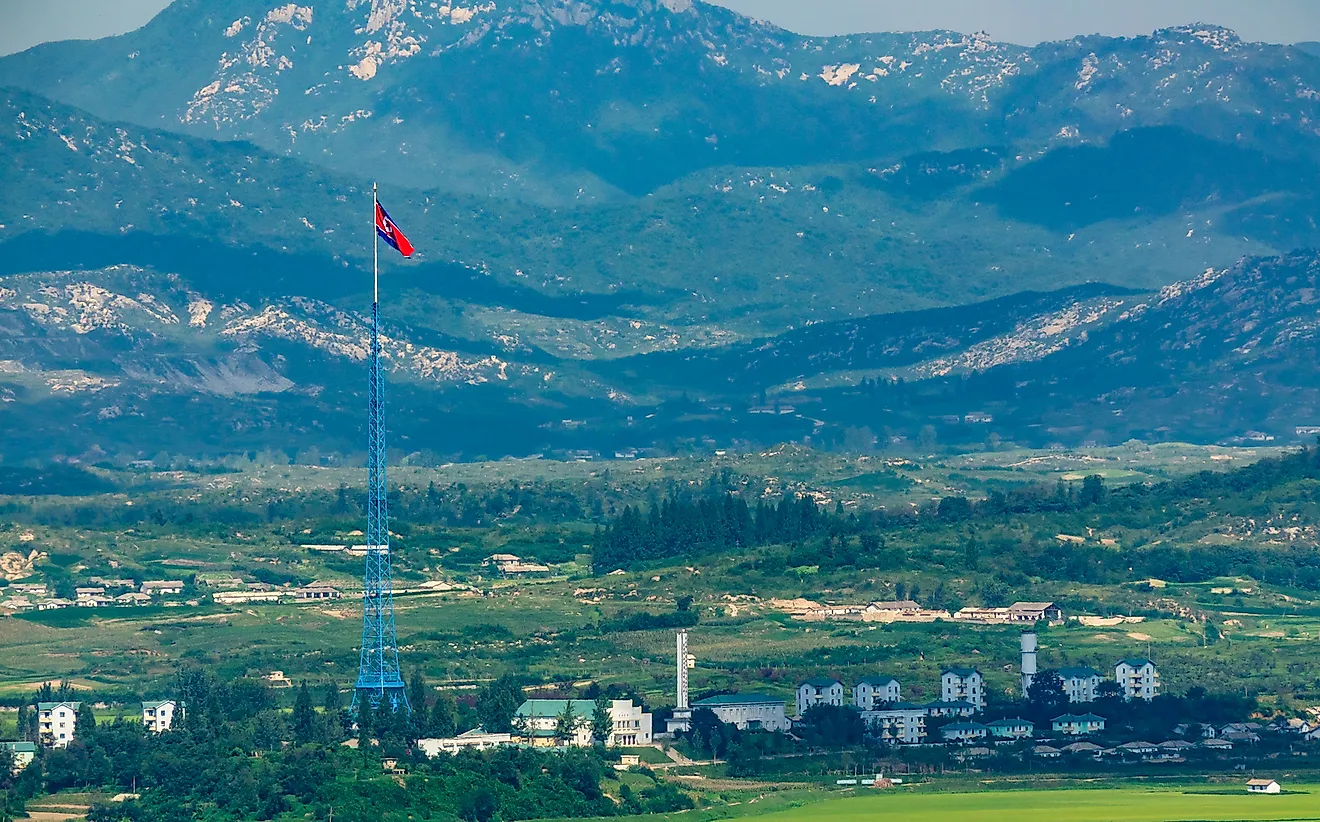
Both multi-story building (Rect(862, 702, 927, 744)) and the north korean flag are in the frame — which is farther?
multi-story building (Rect(862, 702, 927, 744))

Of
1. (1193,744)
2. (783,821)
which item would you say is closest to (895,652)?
(1193,744)

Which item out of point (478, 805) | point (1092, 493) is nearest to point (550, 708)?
point (478, 805)

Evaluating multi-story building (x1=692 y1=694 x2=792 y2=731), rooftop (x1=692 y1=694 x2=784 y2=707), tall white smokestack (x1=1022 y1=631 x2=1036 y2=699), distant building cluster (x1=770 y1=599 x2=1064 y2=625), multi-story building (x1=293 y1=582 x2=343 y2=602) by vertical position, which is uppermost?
multi-story building (x1=293 y1=582 x2=343 y2=602)

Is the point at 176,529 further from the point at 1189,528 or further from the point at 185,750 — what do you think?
the point at 185,750

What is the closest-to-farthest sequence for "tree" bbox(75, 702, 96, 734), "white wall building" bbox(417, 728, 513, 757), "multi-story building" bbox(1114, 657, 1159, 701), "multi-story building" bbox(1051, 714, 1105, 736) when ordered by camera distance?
"white wall building" bbox(417, 728, 513, 757), "tree" bbox(75, 702, 96, 734), "multi-story building" bbox(1051, 714, 1105, 736), "multi-story building" bbox(1114, 657, 1159, 701)

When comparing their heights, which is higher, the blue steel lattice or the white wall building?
the blue steel lattice

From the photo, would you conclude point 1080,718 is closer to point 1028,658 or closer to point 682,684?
point 1028,658

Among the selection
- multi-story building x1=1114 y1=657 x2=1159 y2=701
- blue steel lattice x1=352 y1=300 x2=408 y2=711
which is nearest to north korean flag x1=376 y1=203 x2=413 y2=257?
blue steel lattice x1=352 y1=300 x2=408 y2=711

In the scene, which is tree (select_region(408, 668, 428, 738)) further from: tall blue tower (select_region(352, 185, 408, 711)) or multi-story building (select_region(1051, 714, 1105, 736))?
multi-story building (select_region(1051, 714, 1105, 736))
